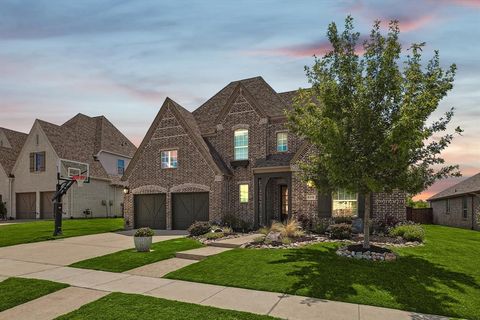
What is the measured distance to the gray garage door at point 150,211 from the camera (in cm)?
2323

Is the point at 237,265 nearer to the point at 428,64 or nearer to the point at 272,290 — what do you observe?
the point at 272,290

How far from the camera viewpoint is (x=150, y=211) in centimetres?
2361

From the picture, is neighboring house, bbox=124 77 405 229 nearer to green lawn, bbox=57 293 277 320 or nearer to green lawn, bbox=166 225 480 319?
green lawn, bbox=166 225 480 319

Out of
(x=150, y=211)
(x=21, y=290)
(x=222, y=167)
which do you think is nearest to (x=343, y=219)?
(x=222, y=167)

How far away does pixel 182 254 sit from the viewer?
12.6m

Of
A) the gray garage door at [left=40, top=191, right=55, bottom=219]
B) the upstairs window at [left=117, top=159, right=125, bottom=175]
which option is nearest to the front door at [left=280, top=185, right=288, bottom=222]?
the upstairs window at [left=117, top=159, right=125, bottom=175]

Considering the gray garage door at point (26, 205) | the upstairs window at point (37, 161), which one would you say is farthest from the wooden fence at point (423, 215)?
the gray garage door at point (26, 205)

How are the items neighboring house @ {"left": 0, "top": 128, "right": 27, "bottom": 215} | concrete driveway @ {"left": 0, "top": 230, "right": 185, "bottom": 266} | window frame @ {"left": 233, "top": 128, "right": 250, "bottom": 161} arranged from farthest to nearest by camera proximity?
neighboring house @ {"left": 0, "top": 128, "right": 27, "bottom": 215} → window frame @ {"left": 233, "top": 128, "right": 250, "bottom": 161} → concrete driveway @ {"left": 0, "top": 230, "right": 185, "bottom": 266}

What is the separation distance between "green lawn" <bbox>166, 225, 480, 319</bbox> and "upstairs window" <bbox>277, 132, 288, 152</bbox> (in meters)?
9.62

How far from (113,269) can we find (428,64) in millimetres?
12432

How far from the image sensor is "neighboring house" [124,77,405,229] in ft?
69.1

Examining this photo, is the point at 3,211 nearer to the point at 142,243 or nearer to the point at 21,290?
the point at 142,243

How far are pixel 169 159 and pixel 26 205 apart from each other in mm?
19675

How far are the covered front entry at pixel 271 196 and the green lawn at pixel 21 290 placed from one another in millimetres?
13330
